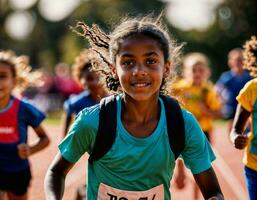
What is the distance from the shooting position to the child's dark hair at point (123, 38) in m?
3.41

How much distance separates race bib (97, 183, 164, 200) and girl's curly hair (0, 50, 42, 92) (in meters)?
2.85

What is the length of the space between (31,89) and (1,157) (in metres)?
27.7

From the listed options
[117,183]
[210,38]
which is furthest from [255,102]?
[210,38]

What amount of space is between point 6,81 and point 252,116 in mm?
2347

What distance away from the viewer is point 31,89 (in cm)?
3284

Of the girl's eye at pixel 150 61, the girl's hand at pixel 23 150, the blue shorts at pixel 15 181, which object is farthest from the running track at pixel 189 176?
the girl's eye at pixel 150 61

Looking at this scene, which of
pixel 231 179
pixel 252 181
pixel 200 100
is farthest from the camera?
pixel 231 179

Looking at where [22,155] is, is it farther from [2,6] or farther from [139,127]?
[2,6]

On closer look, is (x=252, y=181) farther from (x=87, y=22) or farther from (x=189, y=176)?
(x=87, y=22)

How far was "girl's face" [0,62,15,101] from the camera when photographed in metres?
5.56

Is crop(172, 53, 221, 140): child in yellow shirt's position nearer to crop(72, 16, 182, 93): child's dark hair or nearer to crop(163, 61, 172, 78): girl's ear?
crop(72, 16, 182, 93): child's dark hair

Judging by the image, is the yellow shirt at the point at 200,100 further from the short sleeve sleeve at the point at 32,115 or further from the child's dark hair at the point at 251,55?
the short sleeve sleeve at the point at 32,115

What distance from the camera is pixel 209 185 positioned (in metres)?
3.29

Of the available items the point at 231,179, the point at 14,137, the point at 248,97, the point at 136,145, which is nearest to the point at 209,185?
the point at 136,145
